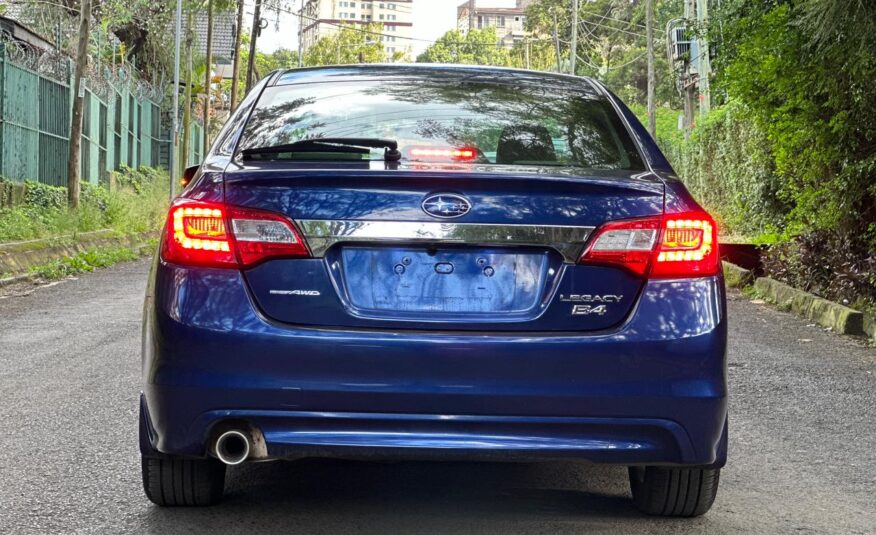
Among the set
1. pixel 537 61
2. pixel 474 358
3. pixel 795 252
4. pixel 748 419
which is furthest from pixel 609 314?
pixel 537 61

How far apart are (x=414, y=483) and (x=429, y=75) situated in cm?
152

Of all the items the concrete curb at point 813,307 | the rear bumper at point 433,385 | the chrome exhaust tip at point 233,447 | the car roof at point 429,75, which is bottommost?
the concrete curb at point 813,307

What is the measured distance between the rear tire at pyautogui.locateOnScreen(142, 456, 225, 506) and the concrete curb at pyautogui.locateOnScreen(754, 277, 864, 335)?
7344 millimetres

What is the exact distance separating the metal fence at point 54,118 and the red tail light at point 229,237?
1664 centimetres

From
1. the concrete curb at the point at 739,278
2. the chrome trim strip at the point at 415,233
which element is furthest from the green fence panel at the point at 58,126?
the chrome trim strip at the point at 415,233

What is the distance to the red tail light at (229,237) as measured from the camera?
3715mm

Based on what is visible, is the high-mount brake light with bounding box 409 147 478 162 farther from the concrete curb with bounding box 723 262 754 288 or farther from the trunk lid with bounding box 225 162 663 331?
the concrete curb with bounding box 723 262 754 288

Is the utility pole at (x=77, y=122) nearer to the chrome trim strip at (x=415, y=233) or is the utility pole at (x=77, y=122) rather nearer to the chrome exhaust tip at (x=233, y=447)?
the chrome exhaust tip at (x=233, y=447)

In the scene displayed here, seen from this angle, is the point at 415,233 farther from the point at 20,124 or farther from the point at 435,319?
the point at 20,124

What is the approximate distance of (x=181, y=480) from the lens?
4.26m

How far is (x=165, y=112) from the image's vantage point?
4262 centimetres

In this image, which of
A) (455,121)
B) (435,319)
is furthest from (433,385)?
(455,121)

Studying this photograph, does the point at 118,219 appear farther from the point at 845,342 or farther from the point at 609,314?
the point at 609,314

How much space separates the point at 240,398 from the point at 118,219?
65.0 feet
